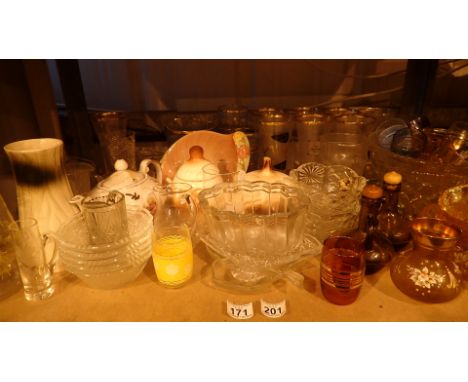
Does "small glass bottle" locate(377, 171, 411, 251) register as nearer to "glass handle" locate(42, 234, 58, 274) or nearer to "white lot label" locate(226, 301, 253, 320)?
"white lot label" locate(226, 301, 253, 320)

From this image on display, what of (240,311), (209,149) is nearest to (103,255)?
(240,311)

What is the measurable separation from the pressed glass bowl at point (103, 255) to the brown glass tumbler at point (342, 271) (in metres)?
0.34

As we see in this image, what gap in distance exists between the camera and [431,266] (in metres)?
0.65

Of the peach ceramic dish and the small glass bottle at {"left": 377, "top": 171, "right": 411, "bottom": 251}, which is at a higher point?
the peach ceramic dish

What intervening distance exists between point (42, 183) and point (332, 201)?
59 cm

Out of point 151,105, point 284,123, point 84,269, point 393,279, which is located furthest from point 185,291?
point 151,105

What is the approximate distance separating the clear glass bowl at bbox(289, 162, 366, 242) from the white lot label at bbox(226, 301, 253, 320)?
246 mm

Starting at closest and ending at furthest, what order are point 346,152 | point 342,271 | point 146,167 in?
point 342,271, point 146,167, point 346,152

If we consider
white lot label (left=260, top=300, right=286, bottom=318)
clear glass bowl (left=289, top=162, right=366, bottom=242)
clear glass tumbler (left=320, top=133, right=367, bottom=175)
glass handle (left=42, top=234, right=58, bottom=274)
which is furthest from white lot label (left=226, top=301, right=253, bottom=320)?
clear glass tumbler (left=320, top=133, right=367, bottom=175)

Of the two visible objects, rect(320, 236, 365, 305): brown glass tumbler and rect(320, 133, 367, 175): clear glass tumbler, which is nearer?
rect(320, 236, 365, 305): brown glass tumbler

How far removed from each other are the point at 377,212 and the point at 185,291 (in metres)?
0.41

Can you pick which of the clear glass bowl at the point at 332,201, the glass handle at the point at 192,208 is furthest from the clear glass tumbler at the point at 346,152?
the glass handle at the point at 192,208

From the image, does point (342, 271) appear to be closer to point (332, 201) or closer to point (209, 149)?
point (332, 201)

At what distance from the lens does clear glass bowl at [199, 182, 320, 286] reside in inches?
24.9
